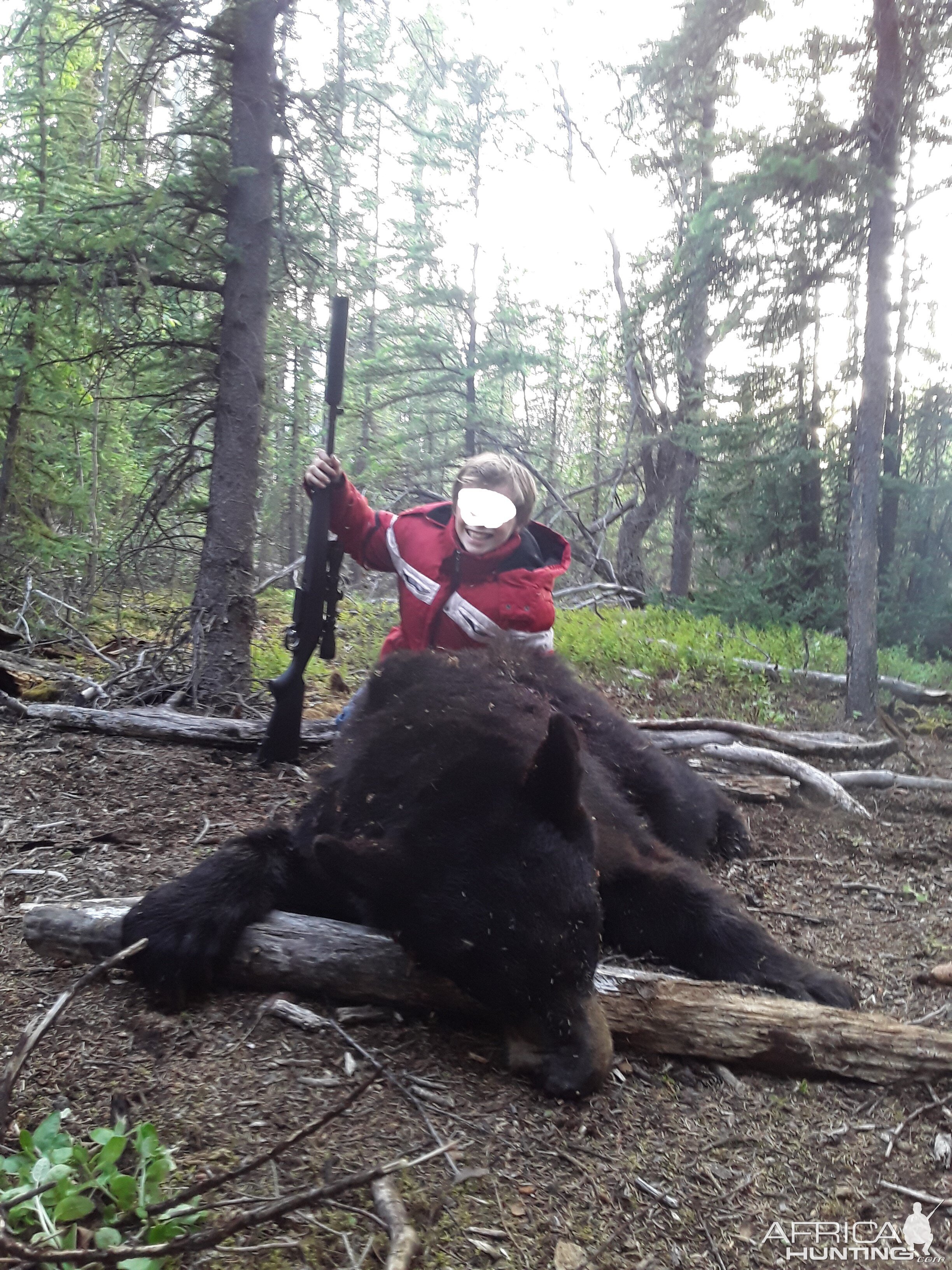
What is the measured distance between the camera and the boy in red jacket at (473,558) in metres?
3.97

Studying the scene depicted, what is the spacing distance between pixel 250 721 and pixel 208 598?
3.14ft

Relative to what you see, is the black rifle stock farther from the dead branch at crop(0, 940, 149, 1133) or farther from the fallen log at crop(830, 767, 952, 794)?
the fallen log at crop(830, 767, 952, 794)

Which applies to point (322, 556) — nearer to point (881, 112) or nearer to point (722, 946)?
point (722, 946)

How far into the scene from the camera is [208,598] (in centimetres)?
561

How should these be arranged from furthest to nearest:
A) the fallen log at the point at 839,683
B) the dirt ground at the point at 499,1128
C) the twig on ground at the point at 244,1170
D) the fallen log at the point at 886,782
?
the fallen log at the point at 839,683 → the fallen log at the point at 886,782 → the dirt ground at the point at 499,1128 → the twig on ground at the point at 244,1170

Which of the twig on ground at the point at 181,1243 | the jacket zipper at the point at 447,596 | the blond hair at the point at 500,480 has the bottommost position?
the twig on ground at the point at 181,1243

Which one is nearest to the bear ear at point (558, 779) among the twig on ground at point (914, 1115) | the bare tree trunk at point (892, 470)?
the twig on ground at point (914, 1115)

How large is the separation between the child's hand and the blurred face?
2.25 feet

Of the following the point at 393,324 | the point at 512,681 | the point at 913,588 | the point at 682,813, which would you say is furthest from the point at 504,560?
the point at 393,324

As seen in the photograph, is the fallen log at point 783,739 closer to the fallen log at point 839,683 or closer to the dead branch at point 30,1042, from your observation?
the fallen log at point 839,683

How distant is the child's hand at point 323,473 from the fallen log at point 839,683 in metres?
4.93

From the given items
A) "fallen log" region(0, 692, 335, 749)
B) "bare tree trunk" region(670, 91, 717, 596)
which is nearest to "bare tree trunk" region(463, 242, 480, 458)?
"bare tree trunk" region(670, 91, 717, 596)

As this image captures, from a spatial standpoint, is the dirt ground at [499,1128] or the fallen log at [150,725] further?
the fallen log at [150,725]

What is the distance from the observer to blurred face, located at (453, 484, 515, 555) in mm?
3896
